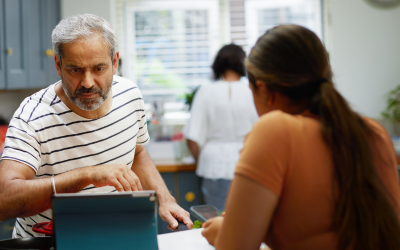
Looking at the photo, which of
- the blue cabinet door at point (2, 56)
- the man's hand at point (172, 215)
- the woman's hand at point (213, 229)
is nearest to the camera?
the woman's hand at point (213, 229)

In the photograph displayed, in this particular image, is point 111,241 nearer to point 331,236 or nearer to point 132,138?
point 331,236

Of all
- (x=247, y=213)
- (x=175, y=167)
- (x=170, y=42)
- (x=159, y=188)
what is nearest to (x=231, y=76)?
(x=175, y=167)

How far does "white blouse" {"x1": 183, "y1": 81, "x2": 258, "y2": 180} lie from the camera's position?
249 centimetres

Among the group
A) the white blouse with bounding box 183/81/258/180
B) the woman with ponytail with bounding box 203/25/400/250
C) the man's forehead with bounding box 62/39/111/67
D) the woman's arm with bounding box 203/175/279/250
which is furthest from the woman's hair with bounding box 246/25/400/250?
the white blouse with bounding box 183/81/258/180

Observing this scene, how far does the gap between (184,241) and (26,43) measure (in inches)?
83.7

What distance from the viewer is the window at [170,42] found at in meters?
3.46

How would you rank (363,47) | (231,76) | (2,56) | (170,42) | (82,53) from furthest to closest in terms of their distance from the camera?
1. (170,42)
2. (363,47)
3. (231,76)
4. (2,56)
5. (82,53)

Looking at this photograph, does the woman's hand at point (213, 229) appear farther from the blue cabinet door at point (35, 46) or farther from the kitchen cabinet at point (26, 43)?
the blue cabinet door at point (35, 46)

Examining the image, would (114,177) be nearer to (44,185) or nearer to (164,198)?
(44,185)

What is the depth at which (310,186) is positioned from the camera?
27.2 inches

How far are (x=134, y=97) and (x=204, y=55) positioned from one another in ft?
7.15

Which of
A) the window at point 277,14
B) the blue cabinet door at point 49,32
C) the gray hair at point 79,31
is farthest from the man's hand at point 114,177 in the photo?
the window at point 277,14

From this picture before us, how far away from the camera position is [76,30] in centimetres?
110

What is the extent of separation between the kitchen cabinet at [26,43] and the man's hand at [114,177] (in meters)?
1.63
